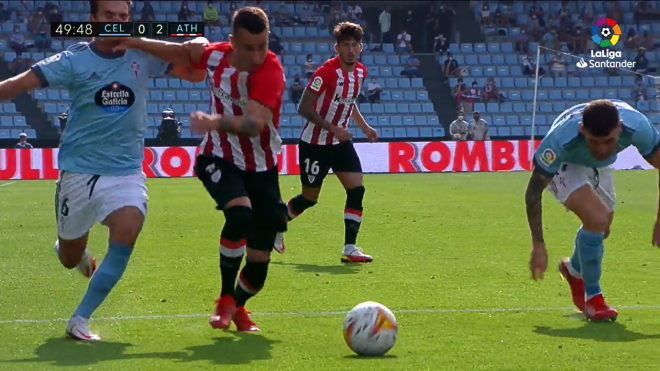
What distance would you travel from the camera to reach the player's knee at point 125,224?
678cm

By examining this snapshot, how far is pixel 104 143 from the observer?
687 cm

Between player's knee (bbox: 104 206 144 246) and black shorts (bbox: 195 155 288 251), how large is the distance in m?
0.58

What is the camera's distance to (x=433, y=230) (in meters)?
14.2

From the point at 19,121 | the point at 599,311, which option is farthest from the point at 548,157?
the point at 19,121

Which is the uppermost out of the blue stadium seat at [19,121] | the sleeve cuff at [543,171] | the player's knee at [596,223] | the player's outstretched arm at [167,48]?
the player's outstretched arm at [167,48]

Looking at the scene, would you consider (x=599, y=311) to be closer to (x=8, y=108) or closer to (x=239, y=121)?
(x=239, y=121)

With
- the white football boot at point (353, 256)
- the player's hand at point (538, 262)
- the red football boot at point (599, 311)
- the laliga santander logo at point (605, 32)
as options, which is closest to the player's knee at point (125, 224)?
the player's hand at point (538, 262)

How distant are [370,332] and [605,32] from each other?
3584cm

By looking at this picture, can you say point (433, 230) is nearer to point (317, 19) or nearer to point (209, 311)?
point (209, 311)

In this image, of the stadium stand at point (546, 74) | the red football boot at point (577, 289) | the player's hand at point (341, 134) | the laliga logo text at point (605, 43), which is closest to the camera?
the red football boot at point (577, 289)

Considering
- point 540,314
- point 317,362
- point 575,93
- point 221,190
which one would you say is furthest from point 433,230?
point 575,93

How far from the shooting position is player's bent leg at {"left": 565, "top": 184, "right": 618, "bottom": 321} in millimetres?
7496

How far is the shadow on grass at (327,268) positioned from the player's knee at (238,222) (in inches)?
124

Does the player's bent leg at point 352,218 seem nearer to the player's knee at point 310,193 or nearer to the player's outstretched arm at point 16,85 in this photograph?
the player's knee at point 310,193
